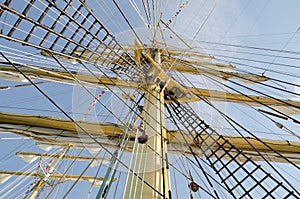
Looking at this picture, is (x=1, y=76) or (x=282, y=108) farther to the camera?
(x=282, y=108)

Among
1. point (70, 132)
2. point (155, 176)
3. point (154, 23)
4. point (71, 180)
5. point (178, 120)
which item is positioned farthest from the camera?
point (71, 180)

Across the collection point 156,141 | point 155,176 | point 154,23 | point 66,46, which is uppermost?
point 154,23

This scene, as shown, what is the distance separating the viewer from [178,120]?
4.05 metres

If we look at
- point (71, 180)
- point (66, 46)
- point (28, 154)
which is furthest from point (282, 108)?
point (71, 180)

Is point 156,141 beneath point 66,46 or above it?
beneath

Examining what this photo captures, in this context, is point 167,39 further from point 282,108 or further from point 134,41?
point 282,108

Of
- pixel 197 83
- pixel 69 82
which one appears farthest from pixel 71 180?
pixel 197 83

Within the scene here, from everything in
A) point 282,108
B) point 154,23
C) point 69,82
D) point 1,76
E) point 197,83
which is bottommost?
point 1,76

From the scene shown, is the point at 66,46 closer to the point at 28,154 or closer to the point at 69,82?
the point at 69,82

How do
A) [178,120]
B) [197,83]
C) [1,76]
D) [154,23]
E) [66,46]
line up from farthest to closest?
1. [197,83]
2. [154,23]
3. [1,76]
4. [178,120]
5. [66,46]

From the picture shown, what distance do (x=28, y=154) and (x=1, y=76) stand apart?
3.48m

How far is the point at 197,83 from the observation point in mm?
6344

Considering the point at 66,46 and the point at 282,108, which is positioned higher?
the point at 282,108

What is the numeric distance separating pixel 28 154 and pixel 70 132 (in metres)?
3.86
